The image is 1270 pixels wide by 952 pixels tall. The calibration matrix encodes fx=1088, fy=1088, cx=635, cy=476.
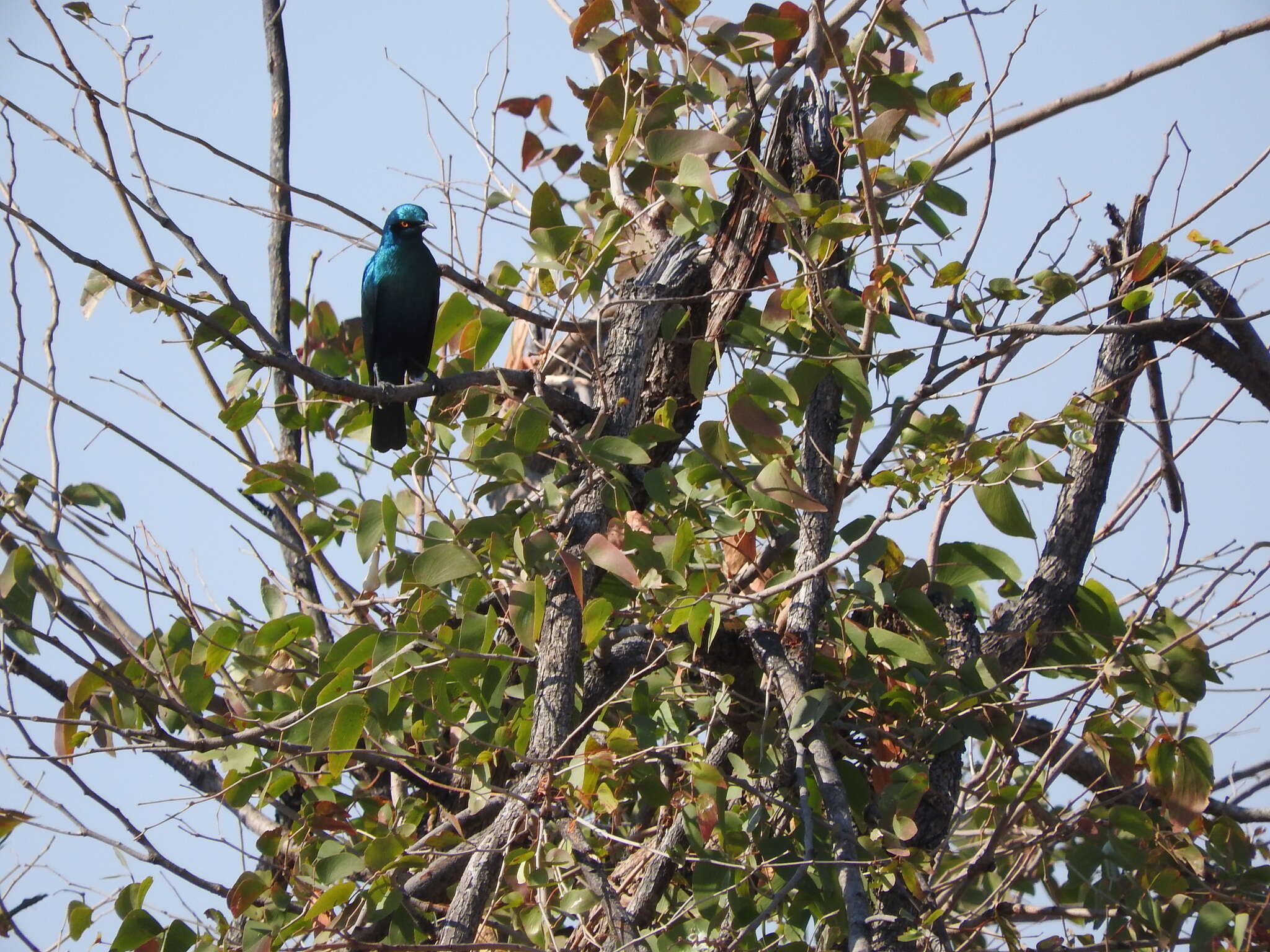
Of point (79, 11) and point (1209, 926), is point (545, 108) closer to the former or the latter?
point (79, 11)

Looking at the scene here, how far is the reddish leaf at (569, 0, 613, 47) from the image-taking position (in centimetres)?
289

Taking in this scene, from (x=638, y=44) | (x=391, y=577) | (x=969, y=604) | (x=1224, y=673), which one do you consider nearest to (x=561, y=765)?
(x=391, y=577)

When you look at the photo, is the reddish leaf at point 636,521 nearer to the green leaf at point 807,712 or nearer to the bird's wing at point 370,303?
the green leaf at point 807,712

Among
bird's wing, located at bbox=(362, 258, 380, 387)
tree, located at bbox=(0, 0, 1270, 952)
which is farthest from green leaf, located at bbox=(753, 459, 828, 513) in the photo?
bird's wing, located at bbox=(362, 258, 380, 387)

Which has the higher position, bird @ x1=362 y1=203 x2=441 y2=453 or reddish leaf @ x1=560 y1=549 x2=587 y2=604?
bird @ x1=362 y1=203 x2=441 y2=453

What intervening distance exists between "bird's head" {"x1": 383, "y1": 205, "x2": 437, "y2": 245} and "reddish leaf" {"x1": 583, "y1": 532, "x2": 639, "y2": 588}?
3.00m

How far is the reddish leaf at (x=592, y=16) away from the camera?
114 inches

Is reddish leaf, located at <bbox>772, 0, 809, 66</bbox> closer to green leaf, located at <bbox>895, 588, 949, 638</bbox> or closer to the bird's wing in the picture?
green leaf, located at <bbox>895, 588, 949, 638</bbox>

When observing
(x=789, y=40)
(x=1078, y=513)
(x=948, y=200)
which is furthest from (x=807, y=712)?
(x=789, y=40)

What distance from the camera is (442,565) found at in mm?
2244

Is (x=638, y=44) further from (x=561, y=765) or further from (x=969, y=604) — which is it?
(x=561, y=765)

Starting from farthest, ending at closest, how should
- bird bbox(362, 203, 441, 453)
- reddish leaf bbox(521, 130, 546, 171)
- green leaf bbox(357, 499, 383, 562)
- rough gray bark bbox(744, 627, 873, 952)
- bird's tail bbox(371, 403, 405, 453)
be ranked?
1. bird bbox(362, 203, 441, 453)
2. bird's tail bbox(371, 403, 405, 453)
3. reddish leaf bbox(521, 130, 546, 171)
4. green leaf bbox(357, 499, 383, 562)
5. rough gray bark bbox(744, 627, 873, 952)

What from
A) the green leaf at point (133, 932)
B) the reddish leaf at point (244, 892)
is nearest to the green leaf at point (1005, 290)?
the reddish leaf at point (244, 892)

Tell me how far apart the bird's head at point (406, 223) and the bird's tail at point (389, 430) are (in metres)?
0.96
